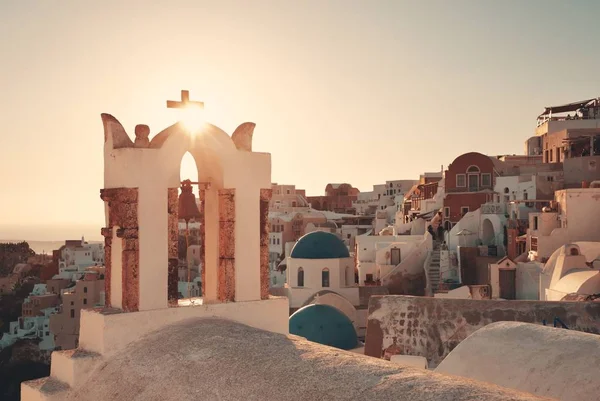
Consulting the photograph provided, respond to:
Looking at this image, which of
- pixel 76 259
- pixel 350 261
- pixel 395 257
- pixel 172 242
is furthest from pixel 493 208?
pixel 76 259

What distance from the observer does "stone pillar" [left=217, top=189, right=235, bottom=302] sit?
6.92 m

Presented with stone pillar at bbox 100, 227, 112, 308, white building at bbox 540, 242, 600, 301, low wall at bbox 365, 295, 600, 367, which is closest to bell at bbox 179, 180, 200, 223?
stone pillar at bbox 100, 227, 112, 308

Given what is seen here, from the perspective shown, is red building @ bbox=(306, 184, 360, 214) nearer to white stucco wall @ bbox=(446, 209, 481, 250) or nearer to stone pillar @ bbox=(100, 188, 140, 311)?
white stucco wall @ bbox=(446, 209, 481, 250)

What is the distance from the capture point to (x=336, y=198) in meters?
72.9

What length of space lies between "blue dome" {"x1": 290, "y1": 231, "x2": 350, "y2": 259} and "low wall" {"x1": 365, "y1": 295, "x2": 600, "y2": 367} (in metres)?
16.8

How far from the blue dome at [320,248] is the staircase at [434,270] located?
5484 millimetres

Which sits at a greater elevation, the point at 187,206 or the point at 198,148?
the point at 198,148

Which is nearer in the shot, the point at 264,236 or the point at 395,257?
the point at 264,236

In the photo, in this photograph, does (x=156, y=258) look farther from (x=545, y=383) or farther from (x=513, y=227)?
(x=513, y=227)

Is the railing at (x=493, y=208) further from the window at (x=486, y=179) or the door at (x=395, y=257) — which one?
the door at (x=395, y=257)

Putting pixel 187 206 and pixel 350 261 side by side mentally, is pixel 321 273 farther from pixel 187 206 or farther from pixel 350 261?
pixel 187 206

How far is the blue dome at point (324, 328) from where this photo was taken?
19.9m

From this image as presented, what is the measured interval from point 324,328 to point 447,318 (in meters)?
9.81

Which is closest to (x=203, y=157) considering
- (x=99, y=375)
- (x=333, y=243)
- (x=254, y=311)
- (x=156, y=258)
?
(x=156, y=258)
